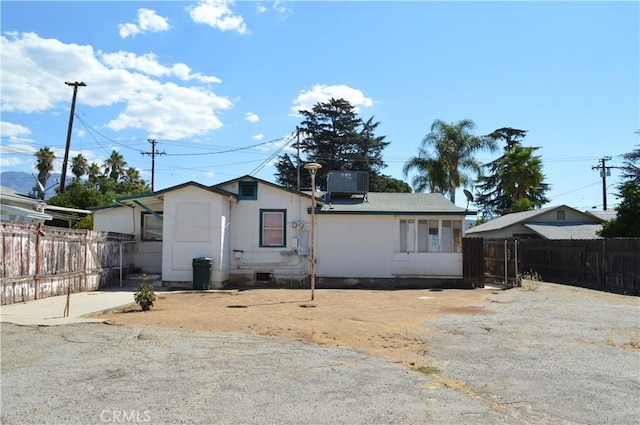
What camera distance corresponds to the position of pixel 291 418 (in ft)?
15.2

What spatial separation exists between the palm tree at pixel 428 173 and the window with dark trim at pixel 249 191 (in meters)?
21.5

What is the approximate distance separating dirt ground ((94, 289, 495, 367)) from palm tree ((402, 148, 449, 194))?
21638 mm

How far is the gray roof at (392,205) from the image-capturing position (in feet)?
60.8

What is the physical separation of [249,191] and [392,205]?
562cm

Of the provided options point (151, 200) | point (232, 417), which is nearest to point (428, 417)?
point (232, 417)

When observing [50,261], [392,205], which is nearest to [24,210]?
[50,261]

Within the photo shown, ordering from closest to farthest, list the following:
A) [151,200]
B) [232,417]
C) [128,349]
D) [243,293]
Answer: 1. [232,417]
2. [128,349]
3. [243,293]
4. [151,200]

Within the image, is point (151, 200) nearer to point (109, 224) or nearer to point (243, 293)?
point (109, 224)

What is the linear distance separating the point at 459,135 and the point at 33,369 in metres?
34.5

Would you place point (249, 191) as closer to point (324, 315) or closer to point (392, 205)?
point (392, 205)

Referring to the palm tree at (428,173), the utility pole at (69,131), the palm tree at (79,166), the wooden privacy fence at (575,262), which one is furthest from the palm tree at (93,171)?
the wooden privacy fence at (575,262)

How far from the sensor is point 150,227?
20.1 meters

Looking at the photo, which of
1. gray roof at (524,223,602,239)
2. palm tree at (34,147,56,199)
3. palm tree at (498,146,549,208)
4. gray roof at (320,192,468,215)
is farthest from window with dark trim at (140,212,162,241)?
palm tree at (34,147,56,199)

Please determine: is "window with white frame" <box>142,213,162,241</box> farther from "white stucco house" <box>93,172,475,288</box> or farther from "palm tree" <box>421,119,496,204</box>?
"palm tree" <box>421,119,496,204</box>
